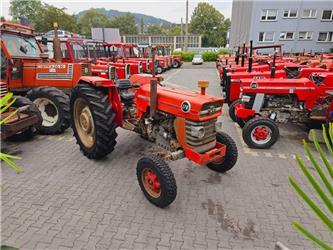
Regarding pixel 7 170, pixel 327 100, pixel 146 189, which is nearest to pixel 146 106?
pixel 146 189

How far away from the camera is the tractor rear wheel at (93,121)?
345cm

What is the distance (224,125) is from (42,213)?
14.3ft

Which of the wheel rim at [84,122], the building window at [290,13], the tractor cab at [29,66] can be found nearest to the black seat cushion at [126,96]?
the wheel rim at [84,122]

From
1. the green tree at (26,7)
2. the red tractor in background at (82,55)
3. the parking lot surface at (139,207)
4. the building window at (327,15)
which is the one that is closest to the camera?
the parking lot surface at (139,207)

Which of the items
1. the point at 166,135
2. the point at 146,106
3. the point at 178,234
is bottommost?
the point at 178,234

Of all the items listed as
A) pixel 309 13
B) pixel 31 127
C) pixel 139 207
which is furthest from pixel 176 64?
pixel 139 207

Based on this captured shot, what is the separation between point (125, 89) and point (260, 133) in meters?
2.59

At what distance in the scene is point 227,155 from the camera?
328 centimetres

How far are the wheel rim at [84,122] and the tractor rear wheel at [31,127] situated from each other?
844 millimetres

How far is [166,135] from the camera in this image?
3.17 meters

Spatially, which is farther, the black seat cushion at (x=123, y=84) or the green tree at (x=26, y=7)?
the green tree at (x=26, y=7)

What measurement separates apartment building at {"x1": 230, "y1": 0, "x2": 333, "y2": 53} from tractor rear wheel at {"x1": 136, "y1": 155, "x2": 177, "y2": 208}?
25637mm

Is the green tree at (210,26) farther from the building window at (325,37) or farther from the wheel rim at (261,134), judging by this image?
the wheel rim at (261,134)

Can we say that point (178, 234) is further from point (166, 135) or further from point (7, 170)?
point (7, 170)
